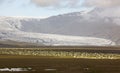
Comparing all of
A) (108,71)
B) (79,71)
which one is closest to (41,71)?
(79,71)

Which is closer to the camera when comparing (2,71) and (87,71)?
(2,71)

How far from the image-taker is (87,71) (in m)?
62.0

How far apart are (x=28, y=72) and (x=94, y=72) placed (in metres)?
10.2

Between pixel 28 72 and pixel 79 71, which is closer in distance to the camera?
pixel 28 72

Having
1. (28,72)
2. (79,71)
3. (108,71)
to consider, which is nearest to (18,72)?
(28,72)

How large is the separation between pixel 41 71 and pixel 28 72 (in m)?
3.24

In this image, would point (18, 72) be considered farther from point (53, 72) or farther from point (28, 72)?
point (53, 72)

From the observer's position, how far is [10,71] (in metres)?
58.8

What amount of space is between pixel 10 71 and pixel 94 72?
41.5 feet

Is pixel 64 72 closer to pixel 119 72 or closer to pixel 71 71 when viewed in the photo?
pixel 71 71

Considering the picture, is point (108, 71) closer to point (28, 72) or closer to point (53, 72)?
point (53, 72)

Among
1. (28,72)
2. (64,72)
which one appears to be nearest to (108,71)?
(64,72)

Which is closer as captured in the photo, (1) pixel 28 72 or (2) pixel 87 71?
(1) pixel 28 72

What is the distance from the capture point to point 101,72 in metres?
60.3
